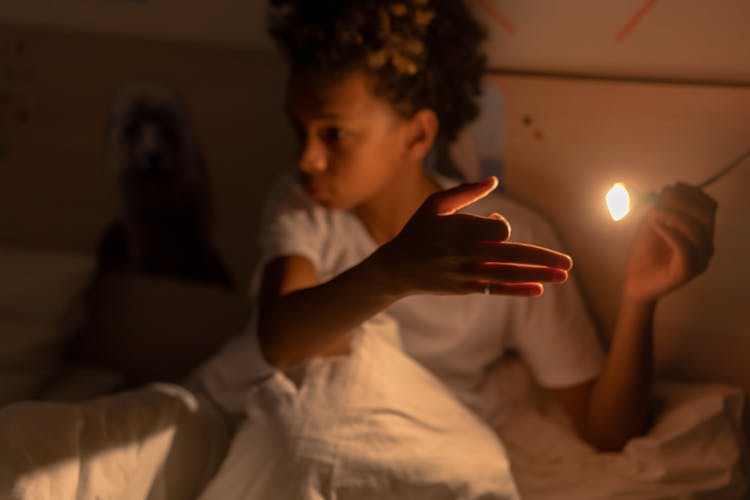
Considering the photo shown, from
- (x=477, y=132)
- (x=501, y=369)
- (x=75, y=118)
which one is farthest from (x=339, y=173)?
(x=75, y=118)

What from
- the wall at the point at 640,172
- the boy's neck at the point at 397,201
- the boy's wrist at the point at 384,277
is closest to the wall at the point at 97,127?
the boy's neck at the point at 397,201

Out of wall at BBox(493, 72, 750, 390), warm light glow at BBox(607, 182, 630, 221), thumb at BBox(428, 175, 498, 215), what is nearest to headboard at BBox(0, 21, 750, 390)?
wall at BBox(493, 72, 750, 390)

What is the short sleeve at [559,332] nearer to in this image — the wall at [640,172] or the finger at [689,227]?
the wall at [640,172]

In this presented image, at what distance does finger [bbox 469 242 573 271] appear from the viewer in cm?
71

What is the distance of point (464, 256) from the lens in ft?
2.34

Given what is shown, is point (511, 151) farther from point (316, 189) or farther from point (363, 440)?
point (363, 440)

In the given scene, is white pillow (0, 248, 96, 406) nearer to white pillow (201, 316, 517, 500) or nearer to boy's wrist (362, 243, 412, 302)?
white pillow (201, 316, 517, 500)

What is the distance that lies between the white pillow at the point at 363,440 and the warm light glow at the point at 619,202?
0.34 metres

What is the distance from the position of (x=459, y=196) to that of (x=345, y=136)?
0.30 m

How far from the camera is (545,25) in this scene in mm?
1064

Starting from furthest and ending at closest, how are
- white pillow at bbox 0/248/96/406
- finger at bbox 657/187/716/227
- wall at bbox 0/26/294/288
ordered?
wall at bbox 0/26/294/288
white pillow at bbox 0/248/96/406
finger at bbox 657/187/716/227

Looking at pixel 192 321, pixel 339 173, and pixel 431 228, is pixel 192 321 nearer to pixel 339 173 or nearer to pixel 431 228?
pixel 339 173

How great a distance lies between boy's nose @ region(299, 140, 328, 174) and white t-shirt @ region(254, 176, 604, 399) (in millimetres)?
151

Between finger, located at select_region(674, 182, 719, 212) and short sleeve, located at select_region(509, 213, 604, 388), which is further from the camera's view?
short sleeve, located at select_region(509, 213, 604, 388)
